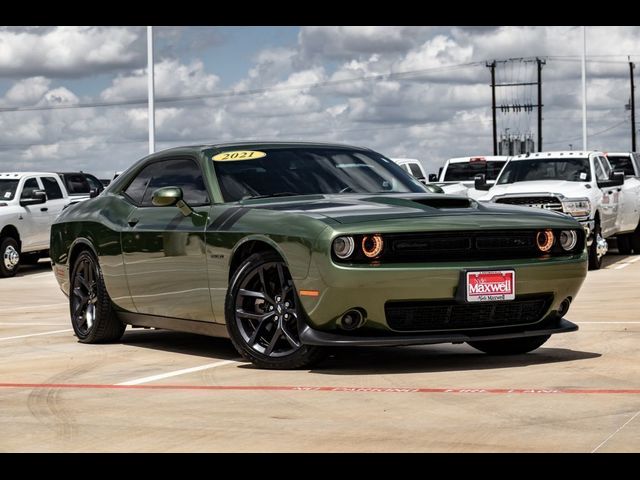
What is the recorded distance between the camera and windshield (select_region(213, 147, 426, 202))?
9.49 m

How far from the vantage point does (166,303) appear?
32.2 feet

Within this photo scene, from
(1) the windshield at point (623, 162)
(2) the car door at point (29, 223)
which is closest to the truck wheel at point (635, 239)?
(1) the windshield at point (623, 162)

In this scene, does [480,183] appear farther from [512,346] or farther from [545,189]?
[512,346]

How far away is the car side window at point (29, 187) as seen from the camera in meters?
25.0

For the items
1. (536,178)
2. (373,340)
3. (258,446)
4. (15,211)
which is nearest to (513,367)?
(373,340)

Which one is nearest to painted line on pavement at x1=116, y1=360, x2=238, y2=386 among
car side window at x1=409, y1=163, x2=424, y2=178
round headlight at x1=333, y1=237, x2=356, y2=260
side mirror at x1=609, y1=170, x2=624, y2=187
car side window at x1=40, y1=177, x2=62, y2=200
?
round headlight at x1=333, y1=237, x2=356, y2=260

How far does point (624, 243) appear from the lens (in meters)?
25.1

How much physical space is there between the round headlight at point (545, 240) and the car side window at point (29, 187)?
17377 mm

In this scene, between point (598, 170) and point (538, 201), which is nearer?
point (538, 201)

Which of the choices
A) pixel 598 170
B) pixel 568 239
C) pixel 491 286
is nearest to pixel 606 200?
pixel 598 170

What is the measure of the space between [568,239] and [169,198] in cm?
272

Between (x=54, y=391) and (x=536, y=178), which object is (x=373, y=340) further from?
(x=536, y=178)

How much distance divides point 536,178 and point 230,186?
1324 cm
